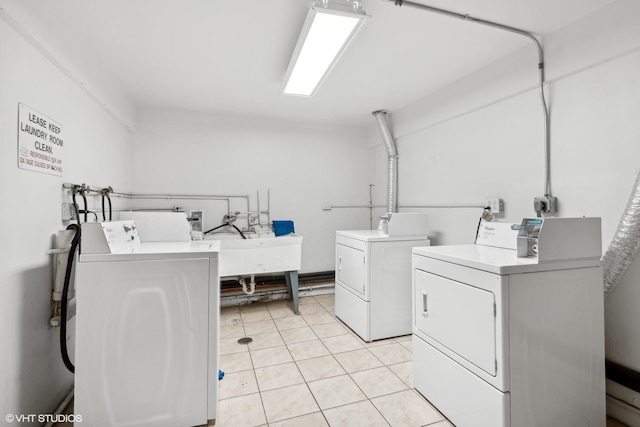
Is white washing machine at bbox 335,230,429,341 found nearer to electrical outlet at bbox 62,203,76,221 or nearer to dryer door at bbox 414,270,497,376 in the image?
dryer door at bbox 414,270,497,376

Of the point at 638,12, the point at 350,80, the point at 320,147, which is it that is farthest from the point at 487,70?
the point at 320,147

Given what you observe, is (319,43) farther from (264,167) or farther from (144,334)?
(264,167)

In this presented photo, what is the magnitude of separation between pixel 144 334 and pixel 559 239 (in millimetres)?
2176

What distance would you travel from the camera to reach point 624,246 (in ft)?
5.14

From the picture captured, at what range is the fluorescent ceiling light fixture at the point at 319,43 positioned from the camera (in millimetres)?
1698

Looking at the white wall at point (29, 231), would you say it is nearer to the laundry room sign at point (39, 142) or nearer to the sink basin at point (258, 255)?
the laundry room sign at point (39, 142)

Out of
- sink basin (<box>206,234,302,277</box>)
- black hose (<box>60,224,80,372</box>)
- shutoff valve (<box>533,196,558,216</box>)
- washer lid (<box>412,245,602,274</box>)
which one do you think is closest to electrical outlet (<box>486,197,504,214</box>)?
shutoff valve (<box>533,196,558,216</box>)

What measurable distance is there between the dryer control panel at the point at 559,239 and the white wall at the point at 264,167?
2916 mm

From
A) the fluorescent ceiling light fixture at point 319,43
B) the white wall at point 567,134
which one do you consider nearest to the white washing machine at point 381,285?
the white wall at point 567,134

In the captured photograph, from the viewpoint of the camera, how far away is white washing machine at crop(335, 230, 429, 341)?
2.72 m

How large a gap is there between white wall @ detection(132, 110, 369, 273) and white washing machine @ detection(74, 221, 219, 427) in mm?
2210

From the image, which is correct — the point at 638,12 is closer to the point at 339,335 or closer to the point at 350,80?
the point at 350,80

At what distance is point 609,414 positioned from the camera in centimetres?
173

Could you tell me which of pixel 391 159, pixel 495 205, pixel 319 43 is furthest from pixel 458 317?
pixel 391 159
